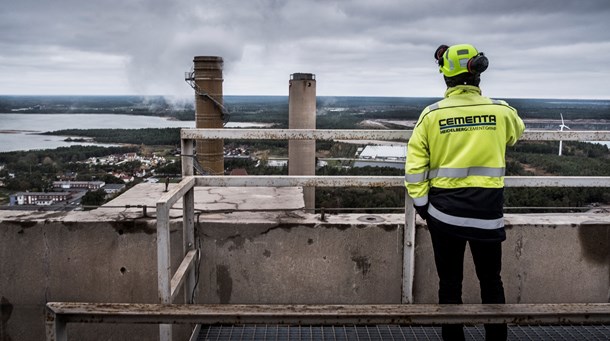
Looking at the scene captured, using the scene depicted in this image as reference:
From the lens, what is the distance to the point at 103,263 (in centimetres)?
392

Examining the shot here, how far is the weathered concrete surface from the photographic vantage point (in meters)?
3.90

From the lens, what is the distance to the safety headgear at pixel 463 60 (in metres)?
2.67

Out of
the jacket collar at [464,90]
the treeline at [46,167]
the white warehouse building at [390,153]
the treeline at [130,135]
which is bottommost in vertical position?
the treeline at [46,167]

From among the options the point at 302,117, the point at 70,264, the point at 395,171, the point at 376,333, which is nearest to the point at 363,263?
the point at 376,333

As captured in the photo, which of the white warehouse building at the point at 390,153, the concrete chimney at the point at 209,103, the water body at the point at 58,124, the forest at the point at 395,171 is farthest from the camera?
the water body at the point at 58,124

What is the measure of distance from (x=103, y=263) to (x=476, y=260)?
2.85m

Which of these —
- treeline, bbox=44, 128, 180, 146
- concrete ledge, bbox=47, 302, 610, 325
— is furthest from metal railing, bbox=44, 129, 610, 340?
treeline, bbox=44, 128, 180, 146

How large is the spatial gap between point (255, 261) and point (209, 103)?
1859 centimetres

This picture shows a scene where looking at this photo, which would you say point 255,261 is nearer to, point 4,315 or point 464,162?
point 464,162

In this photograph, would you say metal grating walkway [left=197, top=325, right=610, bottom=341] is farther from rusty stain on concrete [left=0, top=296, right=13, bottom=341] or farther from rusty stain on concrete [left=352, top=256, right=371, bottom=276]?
rusty stain on concrete [left=0, top=296, right=13, bottom=341]

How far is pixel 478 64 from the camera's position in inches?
105

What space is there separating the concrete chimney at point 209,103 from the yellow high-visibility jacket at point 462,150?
17.0m

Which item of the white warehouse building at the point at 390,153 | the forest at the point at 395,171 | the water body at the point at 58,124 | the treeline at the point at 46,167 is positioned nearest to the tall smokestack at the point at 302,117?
the forest at the point at 395,171

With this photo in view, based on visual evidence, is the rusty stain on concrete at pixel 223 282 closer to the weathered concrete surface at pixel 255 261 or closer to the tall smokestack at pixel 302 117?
the weathered concrete surface at pixel 255 261
